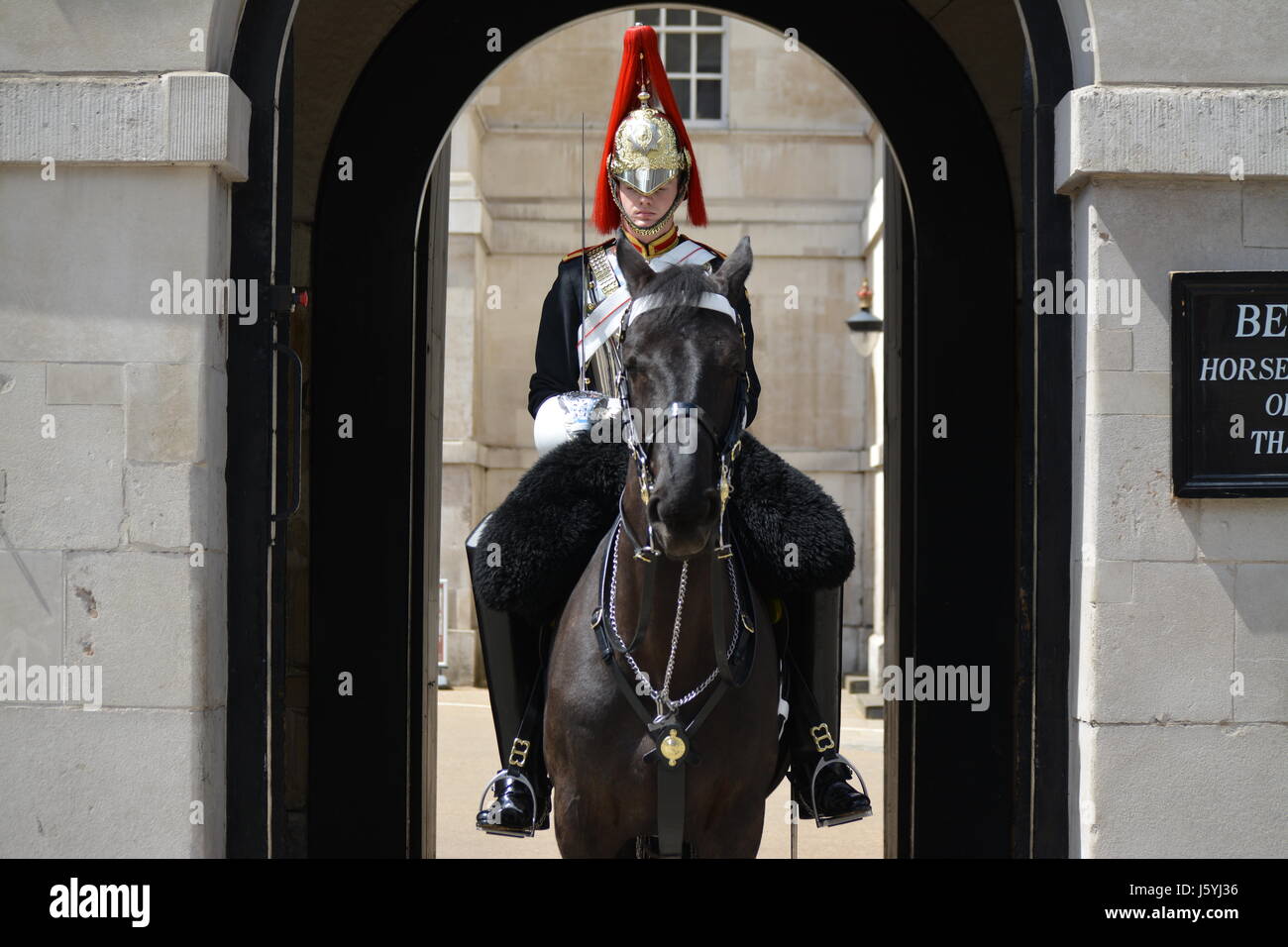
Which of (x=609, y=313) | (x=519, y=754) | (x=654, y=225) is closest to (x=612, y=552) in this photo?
(x=519, y=754)

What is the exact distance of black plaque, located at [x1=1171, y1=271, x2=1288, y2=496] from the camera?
4859 millimetres

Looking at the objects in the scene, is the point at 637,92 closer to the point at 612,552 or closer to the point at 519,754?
the point at 612,552

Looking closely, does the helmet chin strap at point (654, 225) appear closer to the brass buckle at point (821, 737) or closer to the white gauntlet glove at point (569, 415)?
the white gauntlet glove at point (569, 415)

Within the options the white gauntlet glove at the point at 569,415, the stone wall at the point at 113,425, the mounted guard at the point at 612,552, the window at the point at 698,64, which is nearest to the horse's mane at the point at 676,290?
the mounted guard at the point at 612,552

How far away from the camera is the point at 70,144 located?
16.1 feet

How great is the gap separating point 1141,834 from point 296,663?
3.67 m

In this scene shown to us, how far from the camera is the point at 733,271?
4.67 metres

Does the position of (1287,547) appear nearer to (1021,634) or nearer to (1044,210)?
(1021,634)

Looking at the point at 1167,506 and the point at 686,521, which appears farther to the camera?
the point at 1167,506

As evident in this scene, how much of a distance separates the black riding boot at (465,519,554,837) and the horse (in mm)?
200

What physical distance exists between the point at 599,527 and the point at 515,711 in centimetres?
69

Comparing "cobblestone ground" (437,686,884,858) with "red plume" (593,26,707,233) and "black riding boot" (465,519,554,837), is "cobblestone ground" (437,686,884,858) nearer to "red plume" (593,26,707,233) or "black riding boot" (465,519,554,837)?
"black riding boot" (465,519,554,837)

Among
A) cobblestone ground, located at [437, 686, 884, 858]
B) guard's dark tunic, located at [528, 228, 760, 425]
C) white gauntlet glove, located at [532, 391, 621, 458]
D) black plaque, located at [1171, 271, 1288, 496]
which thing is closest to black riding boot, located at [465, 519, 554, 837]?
white gauntlet glove, located at [532, 391, 621, 458]
